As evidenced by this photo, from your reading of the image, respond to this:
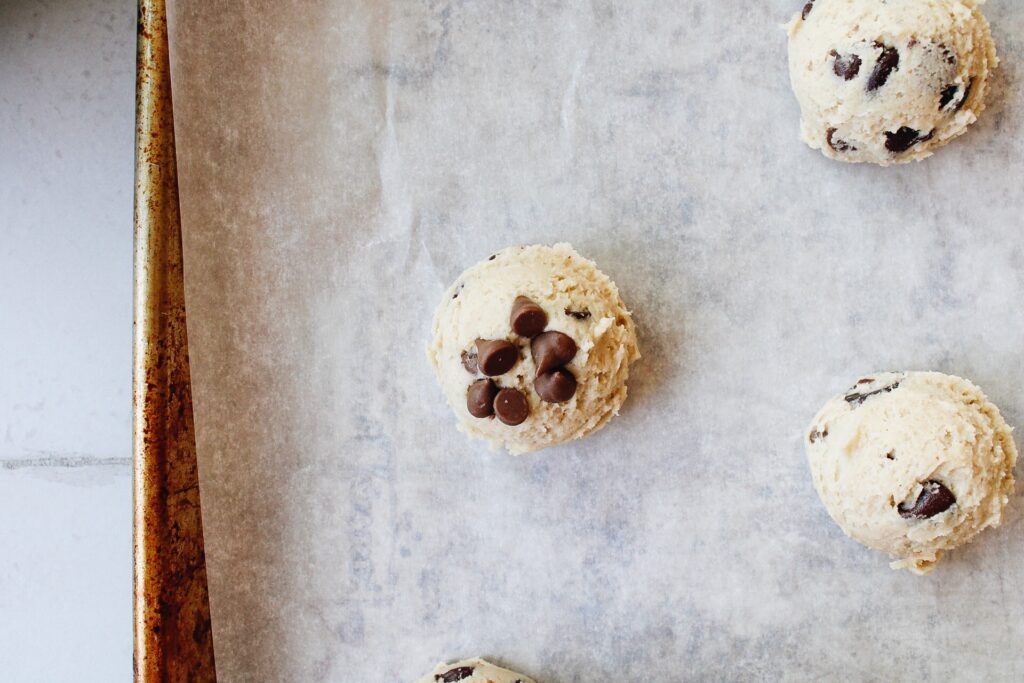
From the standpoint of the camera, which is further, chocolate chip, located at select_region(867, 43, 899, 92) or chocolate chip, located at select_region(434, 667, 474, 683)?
chocolate chip, located at select_region(434, 667, 474, 683)

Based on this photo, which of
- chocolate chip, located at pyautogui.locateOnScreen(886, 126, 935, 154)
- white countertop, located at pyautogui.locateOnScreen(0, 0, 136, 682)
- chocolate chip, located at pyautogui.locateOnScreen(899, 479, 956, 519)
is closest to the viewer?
chocolate chip, located at pyautogui.locateOnScreen(899, 479, 956, 519)

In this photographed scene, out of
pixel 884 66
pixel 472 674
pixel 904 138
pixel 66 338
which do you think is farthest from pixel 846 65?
pixel 66 338

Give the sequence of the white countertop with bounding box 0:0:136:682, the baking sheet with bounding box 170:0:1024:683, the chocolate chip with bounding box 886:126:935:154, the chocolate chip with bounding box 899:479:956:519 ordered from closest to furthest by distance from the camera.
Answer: the chocolate chip with bounding box 899:479:956:519, the chocolate chip with bounding box 886:126:935:154, the baking sheet with bounding box 170:0:1024:683, the white countertop with bounding box 0:0:136:682

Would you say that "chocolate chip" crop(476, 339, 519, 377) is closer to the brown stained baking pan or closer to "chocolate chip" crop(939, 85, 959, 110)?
the brown stained baking pan

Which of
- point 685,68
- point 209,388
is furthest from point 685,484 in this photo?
point 209,388

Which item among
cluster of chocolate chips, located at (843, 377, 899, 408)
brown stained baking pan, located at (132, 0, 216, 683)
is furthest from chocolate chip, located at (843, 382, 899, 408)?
brown stained baking pan, located at (132, 0, 216, 683)

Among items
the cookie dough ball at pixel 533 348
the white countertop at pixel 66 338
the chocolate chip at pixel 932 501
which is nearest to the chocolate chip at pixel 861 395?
the chocolate chip at pixel 932 501

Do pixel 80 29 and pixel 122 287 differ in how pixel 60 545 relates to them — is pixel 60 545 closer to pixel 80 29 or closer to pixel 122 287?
pixel 122 287
